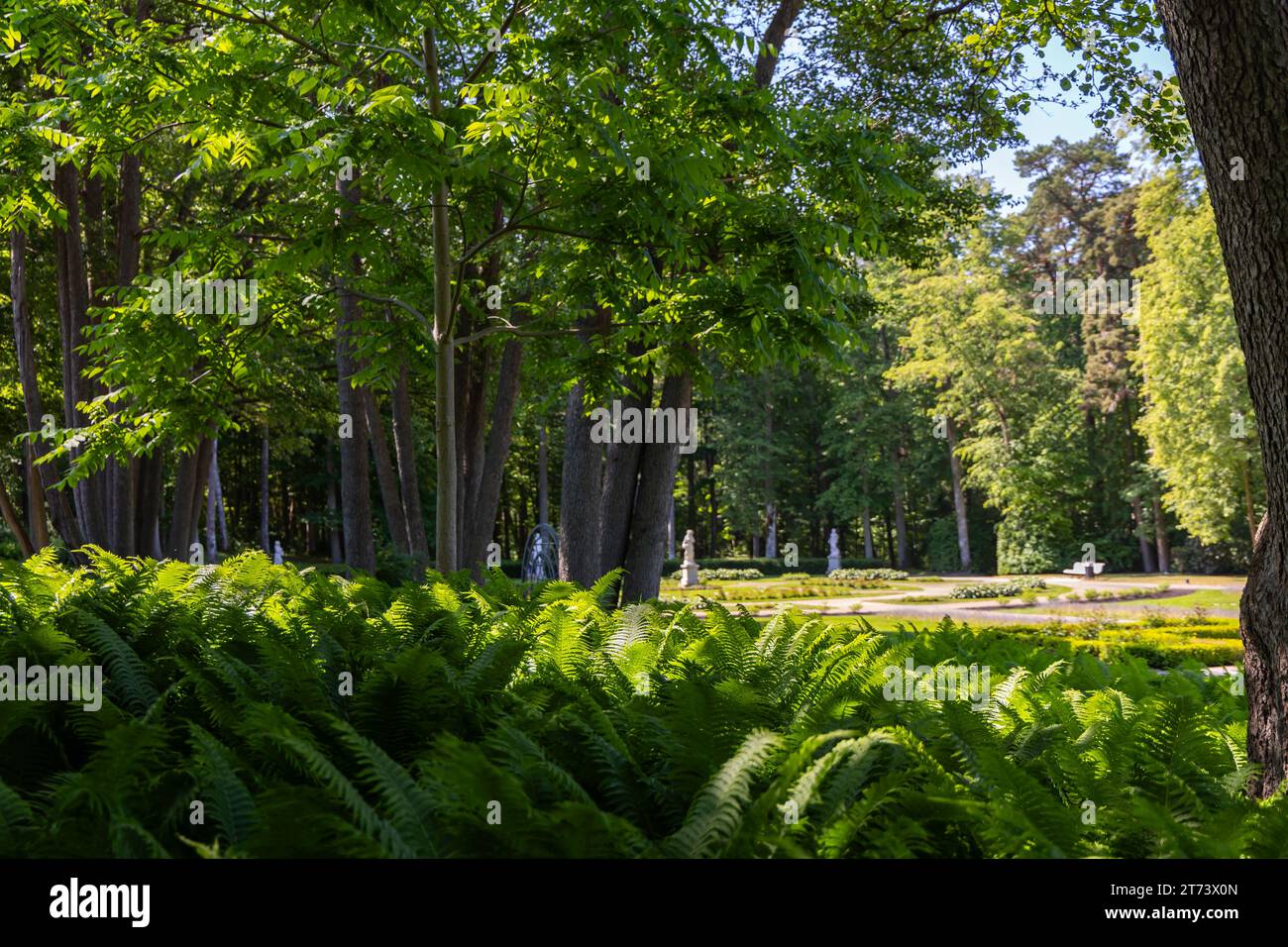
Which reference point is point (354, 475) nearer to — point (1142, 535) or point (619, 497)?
point (619, 497)

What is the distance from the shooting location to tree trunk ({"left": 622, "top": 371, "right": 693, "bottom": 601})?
31.5 ft

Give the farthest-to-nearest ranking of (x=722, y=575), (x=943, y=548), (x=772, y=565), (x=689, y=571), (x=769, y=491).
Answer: (x=769, y=491) → (x=943, y=548) → (x=772, y=565) → (x=722, y=575) → (x=689, y=571)

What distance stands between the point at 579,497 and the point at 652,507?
163cm

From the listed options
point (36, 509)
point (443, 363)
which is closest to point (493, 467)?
point (443, 363)

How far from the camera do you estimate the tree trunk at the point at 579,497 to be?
10961 mm

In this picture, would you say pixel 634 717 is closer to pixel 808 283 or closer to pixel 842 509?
pixel 808 283

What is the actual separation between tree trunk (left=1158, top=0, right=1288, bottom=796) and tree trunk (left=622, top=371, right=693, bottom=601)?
661 cm

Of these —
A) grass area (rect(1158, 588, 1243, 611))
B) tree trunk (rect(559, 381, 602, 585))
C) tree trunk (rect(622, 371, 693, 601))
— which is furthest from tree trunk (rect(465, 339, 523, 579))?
grass area (rect(1158, 588, 1243, 611))

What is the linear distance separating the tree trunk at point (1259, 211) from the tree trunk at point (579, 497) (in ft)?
26.7

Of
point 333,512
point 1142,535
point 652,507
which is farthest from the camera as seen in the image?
point 333,512

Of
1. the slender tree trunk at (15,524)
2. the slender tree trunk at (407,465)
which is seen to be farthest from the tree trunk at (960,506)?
the slender tree trunk at (15,524)

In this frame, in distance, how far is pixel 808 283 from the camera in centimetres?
589

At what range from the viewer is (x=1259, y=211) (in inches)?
117

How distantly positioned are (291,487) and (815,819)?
4658 centimetres
